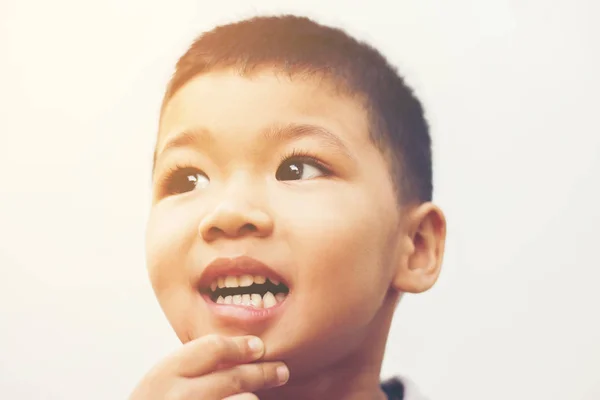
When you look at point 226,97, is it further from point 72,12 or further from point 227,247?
point 72,12

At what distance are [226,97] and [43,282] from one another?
35 cm

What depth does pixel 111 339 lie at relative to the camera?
0.76 m

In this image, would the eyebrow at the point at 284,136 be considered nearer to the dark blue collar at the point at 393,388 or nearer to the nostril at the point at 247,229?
the nostril at the point at 247,229

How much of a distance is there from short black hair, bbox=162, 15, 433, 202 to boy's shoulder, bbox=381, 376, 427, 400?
0.66 feet

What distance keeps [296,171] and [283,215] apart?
51mm

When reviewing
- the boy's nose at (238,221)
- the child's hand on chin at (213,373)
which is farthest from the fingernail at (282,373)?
the boy's nose at (238,221)

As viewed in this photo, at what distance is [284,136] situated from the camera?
0.60 m

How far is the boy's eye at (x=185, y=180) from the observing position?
0.65m

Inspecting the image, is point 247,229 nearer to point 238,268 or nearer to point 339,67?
point 238,268

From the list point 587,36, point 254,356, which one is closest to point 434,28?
point 587,36

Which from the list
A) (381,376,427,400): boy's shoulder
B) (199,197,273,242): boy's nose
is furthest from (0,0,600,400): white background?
(199,197,273,242): boy's nose

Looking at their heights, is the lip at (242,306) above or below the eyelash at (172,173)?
below

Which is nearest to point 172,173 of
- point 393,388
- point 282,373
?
point 282,373

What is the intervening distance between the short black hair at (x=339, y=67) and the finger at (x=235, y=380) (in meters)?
0.23
